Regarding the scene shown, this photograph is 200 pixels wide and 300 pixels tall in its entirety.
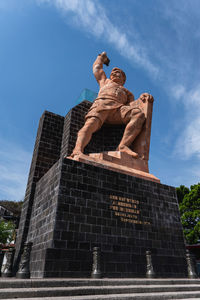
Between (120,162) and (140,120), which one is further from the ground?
(140,120)

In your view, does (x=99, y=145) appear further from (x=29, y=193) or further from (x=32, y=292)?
(x=32, y=292)

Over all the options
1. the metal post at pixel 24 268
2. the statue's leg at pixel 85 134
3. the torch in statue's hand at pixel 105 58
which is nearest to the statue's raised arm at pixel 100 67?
the torch in statue's hand at pixel 105 58

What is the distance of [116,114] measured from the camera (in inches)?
432

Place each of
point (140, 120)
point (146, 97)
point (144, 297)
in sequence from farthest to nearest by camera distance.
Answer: point (146, 97) < point (140, 120) < point (144, 297)

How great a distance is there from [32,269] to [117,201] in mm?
3450

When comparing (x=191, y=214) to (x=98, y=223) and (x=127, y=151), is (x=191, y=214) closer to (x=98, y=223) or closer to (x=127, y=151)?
(x=127, y=151)

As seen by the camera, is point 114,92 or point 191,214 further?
point 191,214

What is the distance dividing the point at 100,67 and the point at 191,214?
1775 centimetres

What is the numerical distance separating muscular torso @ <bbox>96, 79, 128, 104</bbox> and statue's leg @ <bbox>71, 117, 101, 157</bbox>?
1435mm

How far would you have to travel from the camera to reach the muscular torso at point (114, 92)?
11078mm

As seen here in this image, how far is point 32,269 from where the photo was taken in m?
7.00

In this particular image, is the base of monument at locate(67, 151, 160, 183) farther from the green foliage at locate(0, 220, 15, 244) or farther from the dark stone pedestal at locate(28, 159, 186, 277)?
the green foliage at locate(0, 220, 15, 244)

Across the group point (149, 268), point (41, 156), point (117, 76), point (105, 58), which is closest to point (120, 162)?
point (41, 156)

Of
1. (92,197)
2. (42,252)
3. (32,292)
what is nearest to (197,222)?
(92,197)
